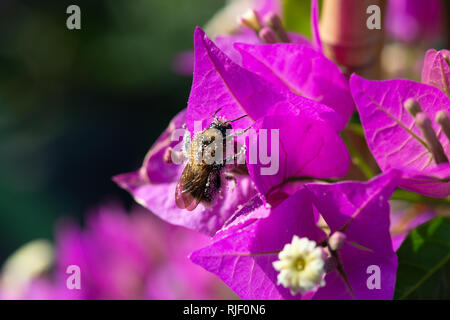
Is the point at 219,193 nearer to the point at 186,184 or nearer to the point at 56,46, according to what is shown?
the point at 186,184

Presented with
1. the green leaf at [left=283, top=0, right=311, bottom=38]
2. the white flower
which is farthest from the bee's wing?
the green leaf at [left=283, top=0, right=311, bottom=38]

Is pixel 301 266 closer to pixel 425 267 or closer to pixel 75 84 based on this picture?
pixel 425 267

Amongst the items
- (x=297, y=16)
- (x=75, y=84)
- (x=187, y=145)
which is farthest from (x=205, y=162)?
(x=75, y=84)

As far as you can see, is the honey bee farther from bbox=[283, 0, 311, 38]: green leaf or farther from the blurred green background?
the blurred green background

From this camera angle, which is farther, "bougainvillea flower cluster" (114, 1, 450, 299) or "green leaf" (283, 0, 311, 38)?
"green leaf" (283, 0, 311, 38)

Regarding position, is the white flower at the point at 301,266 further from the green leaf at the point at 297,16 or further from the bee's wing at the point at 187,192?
the green leaf at the point at 297,16
